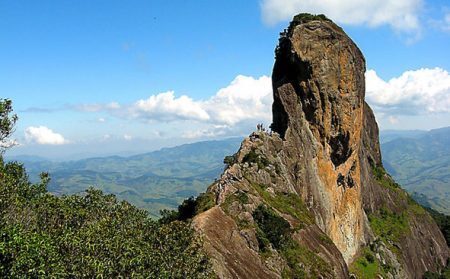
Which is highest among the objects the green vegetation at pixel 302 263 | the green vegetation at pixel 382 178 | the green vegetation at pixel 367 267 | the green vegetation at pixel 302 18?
the green vegetation at pixel 302 18

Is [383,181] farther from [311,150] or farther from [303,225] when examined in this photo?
[303,225]

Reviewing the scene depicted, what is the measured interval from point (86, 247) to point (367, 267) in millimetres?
70139

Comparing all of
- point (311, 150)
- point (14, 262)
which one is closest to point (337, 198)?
point (311, 150)

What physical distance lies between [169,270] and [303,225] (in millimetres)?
31587

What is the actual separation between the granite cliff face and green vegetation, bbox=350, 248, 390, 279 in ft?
0.83

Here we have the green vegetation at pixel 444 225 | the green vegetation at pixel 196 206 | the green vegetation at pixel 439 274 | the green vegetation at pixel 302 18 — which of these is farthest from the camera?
the green vegetation at pixel 444 225

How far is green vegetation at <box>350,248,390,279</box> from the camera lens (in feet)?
265

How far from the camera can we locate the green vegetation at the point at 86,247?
23.7m

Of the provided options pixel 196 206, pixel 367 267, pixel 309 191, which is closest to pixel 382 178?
pixel 367 267

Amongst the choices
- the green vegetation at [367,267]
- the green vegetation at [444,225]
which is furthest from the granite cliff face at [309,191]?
the green vegetation at [444,225]

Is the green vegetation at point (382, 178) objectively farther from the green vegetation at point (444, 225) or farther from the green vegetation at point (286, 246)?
the green vegetation at point (286, 246)

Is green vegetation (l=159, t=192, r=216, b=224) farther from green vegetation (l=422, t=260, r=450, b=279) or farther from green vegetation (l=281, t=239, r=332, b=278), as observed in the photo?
green vegetation (l=422, t=260, r=450, b=279)

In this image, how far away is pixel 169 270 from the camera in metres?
28.6

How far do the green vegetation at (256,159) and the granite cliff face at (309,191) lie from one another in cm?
15
